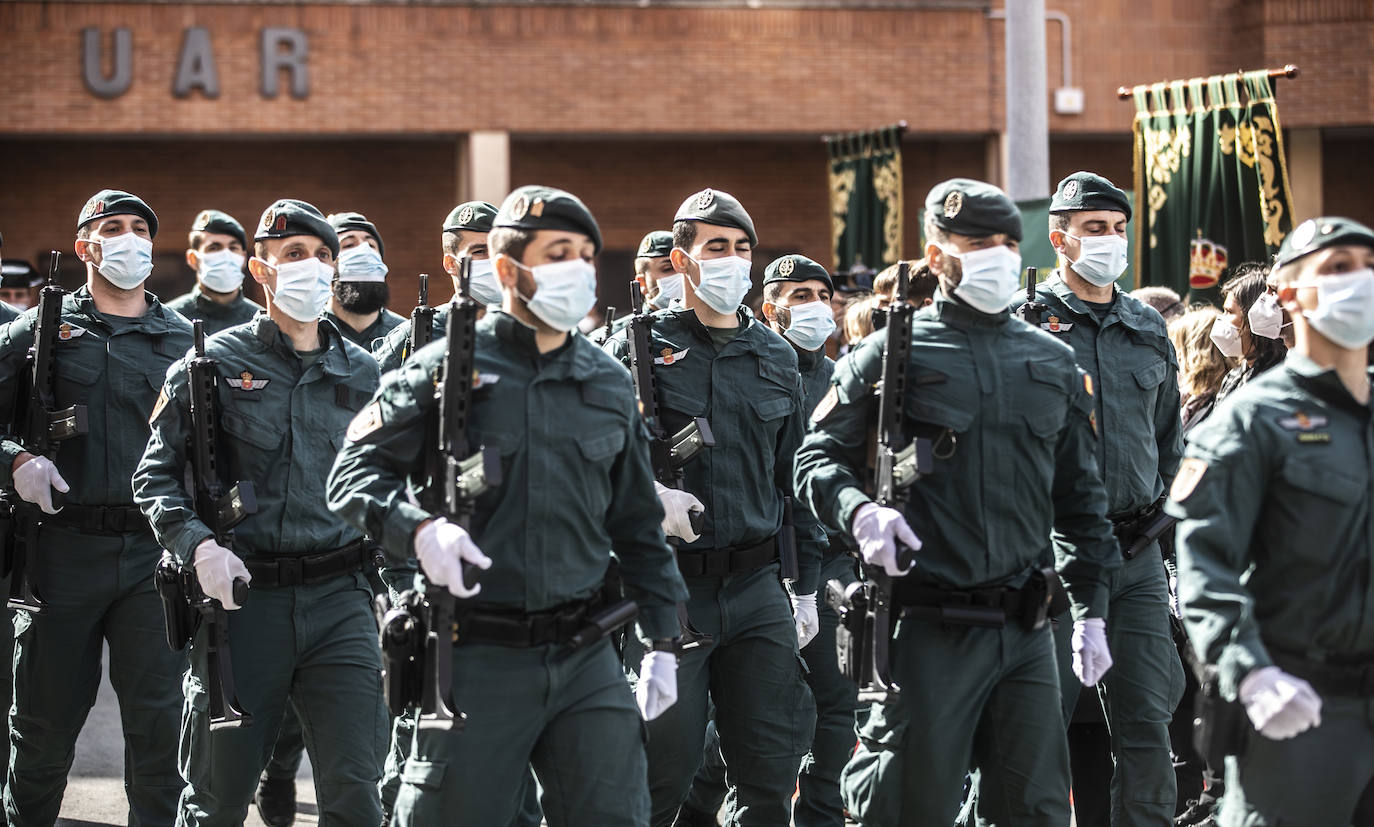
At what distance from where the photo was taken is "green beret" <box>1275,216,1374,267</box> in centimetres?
443

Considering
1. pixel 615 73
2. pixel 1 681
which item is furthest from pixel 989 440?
pixel 615 73

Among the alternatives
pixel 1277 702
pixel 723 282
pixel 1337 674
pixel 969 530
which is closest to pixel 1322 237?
pixel 1337 674

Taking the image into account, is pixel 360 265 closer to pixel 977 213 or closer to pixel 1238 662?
pixel 977 213

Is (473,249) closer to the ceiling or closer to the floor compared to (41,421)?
closer to the ceiling

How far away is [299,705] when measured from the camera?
5.86 metres

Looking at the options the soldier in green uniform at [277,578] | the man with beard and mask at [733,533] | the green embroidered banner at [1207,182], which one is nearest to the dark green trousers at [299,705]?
the soldier in green uniform at [277,578]

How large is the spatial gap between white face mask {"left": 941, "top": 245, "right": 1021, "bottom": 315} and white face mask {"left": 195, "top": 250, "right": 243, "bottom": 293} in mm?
4249

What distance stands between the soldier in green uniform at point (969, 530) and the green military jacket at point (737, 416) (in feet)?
3.20

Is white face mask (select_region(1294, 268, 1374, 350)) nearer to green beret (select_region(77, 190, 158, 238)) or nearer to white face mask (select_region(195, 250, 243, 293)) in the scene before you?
green beret (select_region(77, 190, 158, 238))

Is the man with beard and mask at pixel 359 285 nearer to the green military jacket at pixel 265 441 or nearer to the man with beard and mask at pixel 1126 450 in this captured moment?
the green military jacket at pixel 265 441

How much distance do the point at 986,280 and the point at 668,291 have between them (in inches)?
113

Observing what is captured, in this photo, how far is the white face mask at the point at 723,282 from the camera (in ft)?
21.4

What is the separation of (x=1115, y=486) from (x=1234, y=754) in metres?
2.31

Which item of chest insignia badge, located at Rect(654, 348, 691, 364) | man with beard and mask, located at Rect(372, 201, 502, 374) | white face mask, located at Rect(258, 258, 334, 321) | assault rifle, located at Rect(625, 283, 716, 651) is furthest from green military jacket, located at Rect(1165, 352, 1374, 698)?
man with beard and mask, located at Rect(372, 201, 502, 374)
